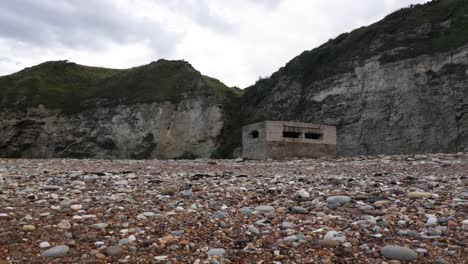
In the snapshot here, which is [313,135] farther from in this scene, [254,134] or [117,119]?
[117,119]

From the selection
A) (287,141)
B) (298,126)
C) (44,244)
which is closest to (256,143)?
(287,141)

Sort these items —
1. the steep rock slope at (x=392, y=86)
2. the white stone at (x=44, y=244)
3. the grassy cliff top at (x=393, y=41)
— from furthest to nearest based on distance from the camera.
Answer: the grassy cliff top at (x=393, y=41), the steep rock slope at (x=392, y=86), the white stone at (x=44, y=244)

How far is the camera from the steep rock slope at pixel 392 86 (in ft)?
87.3

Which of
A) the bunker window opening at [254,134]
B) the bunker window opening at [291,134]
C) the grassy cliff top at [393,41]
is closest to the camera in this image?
the bunker window opening at [291,134]

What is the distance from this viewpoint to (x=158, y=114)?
1553 inches

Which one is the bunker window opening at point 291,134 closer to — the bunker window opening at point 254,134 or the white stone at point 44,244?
the bunker window opening at point 254,134

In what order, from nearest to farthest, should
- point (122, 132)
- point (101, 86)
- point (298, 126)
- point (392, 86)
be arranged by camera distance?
point (298, 126) < point (392, 86) < point (122, 132) < point (101, 86)

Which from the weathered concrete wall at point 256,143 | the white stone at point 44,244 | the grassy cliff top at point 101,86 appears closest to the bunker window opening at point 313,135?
the weathered concrete wall at point 256,143

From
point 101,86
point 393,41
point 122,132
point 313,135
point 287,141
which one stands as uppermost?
point 393,41

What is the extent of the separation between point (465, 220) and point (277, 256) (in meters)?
2.27

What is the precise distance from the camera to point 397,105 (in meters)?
28.8

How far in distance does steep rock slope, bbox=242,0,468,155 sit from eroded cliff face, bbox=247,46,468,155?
6 cm

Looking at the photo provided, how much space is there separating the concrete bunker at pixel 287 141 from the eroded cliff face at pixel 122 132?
49.9ft

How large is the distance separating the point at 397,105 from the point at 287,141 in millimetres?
11577
